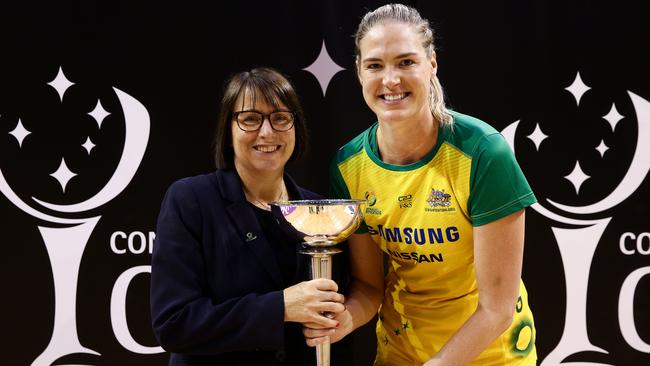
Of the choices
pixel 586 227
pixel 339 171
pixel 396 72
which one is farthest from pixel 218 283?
pixel 586 227

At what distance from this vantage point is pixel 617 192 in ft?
8.68

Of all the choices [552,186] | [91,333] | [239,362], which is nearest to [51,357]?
[91,333]

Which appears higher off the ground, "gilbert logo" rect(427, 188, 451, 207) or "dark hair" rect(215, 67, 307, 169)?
"dark hair" rect(215, 67, 307, 169)

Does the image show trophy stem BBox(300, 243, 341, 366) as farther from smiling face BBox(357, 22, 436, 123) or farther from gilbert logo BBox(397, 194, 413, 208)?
smiling face BBox(357, 22, 436, 123)

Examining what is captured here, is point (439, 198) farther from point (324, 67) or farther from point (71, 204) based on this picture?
point (71, 204)

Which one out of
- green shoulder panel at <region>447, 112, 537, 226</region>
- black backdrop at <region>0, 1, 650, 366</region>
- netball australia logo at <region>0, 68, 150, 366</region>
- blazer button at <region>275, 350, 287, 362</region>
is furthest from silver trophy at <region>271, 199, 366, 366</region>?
netball australia logo at <region>0, 68, 150, 366</region>

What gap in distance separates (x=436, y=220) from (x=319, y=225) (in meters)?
0.33

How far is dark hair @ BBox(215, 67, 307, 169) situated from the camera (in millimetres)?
1711

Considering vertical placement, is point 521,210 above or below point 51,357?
above

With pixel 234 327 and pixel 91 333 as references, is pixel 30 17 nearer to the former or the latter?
pixel 91 333

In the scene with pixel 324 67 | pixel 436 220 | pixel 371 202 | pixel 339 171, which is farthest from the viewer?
pixel 324 67

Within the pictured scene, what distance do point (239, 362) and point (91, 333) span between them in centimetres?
126

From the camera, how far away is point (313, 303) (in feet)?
5.00

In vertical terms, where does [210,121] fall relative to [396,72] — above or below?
below
